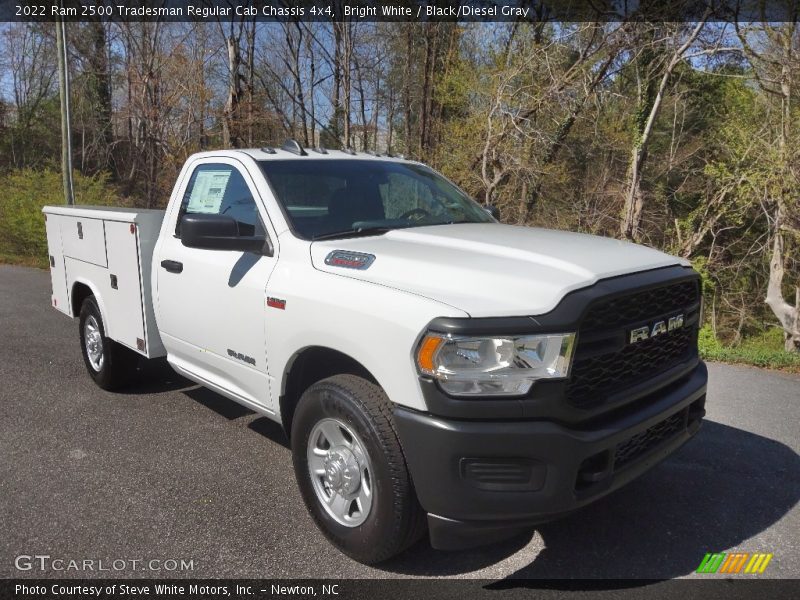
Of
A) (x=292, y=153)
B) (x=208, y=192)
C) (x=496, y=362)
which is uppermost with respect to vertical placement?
(x=292, y=153)

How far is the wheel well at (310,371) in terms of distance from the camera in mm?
2951

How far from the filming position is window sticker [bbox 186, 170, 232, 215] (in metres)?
3.97

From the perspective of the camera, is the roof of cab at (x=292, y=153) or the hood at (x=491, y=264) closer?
the hood at (x=491, y=264)

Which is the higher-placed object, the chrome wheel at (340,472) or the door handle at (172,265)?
the door handle at (172,265)

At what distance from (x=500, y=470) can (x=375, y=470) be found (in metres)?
0.55

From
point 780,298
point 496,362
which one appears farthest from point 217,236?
point 780,298

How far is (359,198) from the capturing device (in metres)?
3.86

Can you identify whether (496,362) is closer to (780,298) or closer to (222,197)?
(222,197)

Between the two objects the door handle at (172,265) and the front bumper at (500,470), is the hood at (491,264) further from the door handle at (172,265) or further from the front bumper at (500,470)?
the door handle at (172,265)

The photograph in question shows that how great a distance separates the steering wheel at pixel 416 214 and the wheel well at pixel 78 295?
11.0 ft

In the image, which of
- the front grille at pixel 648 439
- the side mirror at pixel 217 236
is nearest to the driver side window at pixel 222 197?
the side mirror at pixel 217 236

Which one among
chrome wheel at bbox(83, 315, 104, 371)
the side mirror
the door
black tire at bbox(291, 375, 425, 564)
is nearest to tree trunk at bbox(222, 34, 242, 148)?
chrome wheel at bbox(83, 315, 104, 371)

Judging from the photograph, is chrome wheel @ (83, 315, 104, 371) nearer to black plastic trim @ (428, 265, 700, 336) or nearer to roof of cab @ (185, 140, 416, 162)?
roof of cab @ (185, 140, 416, 162)

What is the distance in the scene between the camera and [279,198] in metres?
3.52
